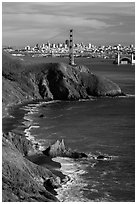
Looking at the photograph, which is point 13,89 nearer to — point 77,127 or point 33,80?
point 33,80

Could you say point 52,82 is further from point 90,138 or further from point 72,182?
point 72,182

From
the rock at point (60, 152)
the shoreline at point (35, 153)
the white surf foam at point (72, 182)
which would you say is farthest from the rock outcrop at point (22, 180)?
the rock at point (60, 152)

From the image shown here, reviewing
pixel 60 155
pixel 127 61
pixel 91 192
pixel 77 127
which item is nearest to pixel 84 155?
pixel 60 155

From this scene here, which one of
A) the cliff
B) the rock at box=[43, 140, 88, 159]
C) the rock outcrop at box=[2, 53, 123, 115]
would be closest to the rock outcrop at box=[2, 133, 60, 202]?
the rock at box=[43, 140, 88, 159]

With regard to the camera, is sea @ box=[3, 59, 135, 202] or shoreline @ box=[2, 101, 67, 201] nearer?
sea @ box=[3, 59, 135, 202]

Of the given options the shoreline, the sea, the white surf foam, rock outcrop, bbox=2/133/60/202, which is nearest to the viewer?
rock outcrop, bbox=2/133/60/202

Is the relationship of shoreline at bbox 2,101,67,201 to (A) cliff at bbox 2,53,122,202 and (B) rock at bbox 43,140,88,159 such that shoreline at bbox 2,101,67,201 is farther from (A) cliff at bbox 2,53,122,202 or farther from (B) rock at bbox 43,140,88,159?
(A) cliff at bbox 2,53,122,202

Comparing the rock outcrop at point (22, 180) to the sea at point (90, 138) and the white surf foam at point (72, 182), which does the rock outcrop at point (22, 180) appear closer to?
the white surf foam at point (72, 182)

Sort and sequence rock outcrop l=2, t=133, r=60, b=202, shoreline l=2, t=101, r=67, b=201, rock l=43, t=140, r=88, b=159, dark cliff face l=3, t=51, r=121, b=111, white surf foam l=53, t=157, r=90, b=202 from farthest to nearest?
dark cliff face l=3, t=51, r=121, b=111
rock l=43, t=140, r=88, b=159
shoreline l=2, t=101, r=67, b=201
white surf foam l=53, t=157, r=90, b=202
rock outcrop l=2, t=133, r=60, b=202

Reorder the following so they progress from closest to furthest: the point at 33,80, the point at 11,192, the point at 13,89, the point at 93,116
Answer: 1. the point at 11,192
2. the point at 93,116
3. the point at 13,89
4. the point at 33,80
